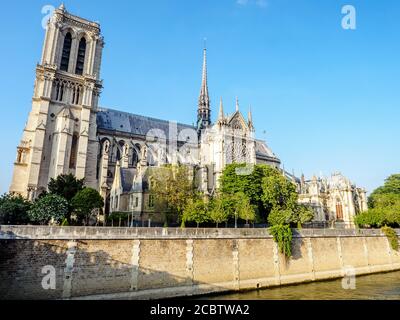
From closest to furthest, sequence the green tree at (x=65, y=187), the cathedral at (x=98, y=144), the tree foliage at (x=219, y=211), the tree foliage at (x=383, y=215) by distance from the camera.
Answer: the tree foliage at (x=219, y=211)
the green tree at (x=65, y=187)
the tree foliage at (x=383, y=215)
the cathedral at (x=98, y=144)

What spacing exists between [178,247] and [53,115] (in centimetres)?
3231

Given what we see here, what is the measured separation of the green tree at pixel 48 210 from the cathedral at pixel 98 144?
7.60 metres

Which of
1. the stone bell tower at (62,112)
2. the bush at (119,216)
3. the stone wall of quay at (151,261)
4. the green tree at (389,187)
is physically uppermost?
the stone bell tower at (62,112)

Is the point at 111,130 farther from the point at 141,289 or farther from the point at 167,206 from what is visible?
the point at 141,289

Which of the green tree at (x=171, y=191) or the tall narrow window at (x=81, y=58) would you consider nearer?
the green tree at (x=171, y=191)

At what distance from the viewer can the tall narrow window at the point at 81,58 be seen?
4794 cm

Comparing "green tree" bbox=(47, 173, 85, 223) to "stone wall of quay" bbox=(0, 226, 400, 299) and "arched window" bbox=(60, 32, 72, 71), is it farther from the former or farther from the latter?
"arched window" bbox=(60, 32, 72, 71)

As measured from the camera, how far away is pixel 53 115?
4312 centimetres

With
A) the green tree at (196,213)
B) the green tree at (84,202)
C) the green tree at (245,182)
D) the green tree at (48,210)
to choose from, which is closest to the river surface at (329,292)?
the green tree at (196,213)

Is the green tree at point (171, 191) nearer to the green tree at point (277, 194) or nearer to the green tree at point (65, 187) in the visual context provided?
the green tree at point (65, 187)

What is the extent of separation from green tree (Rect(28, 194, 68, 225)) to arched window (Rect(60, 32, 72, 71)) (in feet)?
87.4

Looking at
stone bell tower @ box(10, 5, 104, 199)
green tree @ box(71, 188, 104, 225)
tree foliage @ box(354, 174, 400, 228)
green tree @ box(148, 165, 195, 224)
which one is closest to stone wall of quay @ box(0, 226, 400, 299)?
green tree @ box(148, 165, 195, 224)

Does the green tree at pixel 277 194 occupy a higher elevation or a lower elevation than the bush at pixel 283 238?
higher
